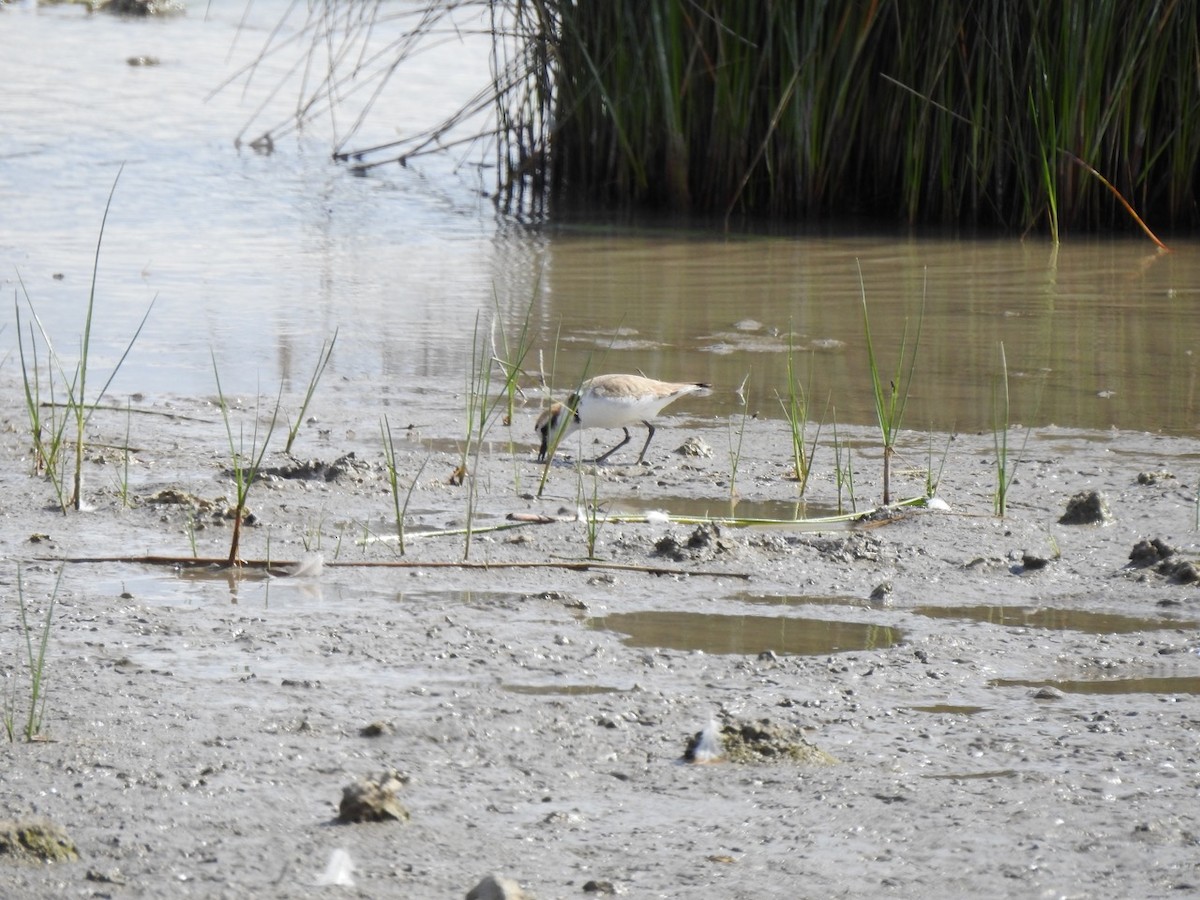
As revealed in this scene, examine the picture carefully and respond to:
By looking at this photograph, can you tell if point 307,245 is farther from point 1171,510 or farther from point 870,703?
point 870,703

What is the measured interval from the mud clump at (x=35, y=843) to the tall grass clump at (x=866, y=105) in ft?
23.5

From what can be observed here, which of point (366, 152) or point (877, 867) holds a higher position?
point (366, 152)

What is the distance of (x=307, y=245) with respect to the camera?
9.52 m

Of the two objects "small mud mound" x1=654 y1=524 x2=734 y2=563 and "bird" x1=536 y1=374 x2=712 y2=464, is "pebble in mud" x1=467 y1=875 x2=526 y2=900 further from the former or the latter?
"bird" x1=536 y1=374 x2=712 y2=464

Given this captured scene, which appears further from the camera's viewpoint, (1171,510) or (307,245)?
(307,245)

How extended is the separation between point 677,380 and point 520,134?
16.3ft

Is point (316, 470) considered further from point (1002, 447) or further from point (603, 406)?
point (1002, 447)

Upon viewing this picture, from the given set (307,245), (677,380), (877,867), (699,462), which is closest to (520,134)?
(307,245)

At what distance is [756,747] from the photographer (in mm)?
2904

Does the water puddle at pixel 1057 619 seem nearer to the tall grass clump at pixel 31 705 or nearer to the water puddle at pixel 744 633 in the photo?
the water puddle at pixel 744 633

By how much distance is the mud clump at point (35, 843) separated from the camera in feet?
7.91

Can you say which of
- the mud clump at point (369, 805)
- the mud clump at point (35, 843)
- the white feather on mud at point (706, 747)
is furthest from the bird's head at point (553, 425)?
the mud clump at point (35, 843)

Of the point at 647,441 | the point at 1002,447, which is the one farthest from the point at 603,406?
the point at 1002,447

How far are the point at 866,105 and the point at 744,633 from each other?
23.0 ft
